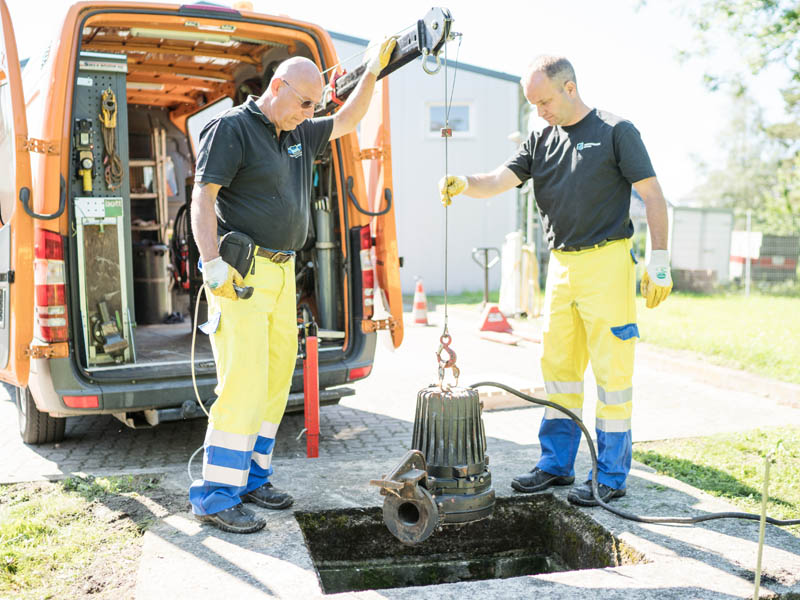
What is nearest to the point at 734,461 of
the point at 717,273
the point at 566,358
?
the point at 566,358

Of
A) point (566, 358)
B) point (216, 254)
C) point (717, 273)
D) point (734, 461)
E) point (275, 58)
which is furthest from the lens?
point (717, 273)

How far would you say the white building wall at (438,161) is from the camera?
61.7 ft

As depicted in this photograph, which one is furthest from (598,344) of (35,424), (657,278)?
(35,424)

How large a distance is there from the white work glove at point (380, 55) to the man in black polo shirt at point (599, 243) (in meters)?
0.64

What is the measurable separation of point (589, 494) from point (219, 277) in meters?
1.95

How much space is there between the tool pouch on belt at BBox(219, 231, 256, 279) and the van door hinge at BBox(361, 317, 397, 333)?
169 cm

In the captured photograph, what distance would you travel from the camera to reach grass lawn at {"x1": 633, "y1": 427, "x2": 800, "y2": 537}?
3.70 metres

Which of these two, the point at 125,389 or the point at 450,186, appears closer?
the point at 450,186

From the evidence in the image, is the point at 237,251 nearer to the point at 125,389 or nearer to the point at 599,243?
the point at 125,389

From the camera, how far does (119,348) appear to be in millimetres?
4645

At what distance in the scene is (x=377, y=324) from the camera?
4875mm

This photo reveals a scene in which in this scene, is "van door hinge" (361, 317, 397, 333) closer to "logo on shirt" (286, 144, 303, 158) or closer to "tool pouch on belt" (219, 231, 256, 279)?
"logo on shirt" (286, 144, 303, 158)

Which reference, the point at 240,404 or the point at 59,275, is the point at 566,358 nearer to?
the point at 240,404

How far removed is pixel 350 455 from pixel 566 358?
5.03 ft
